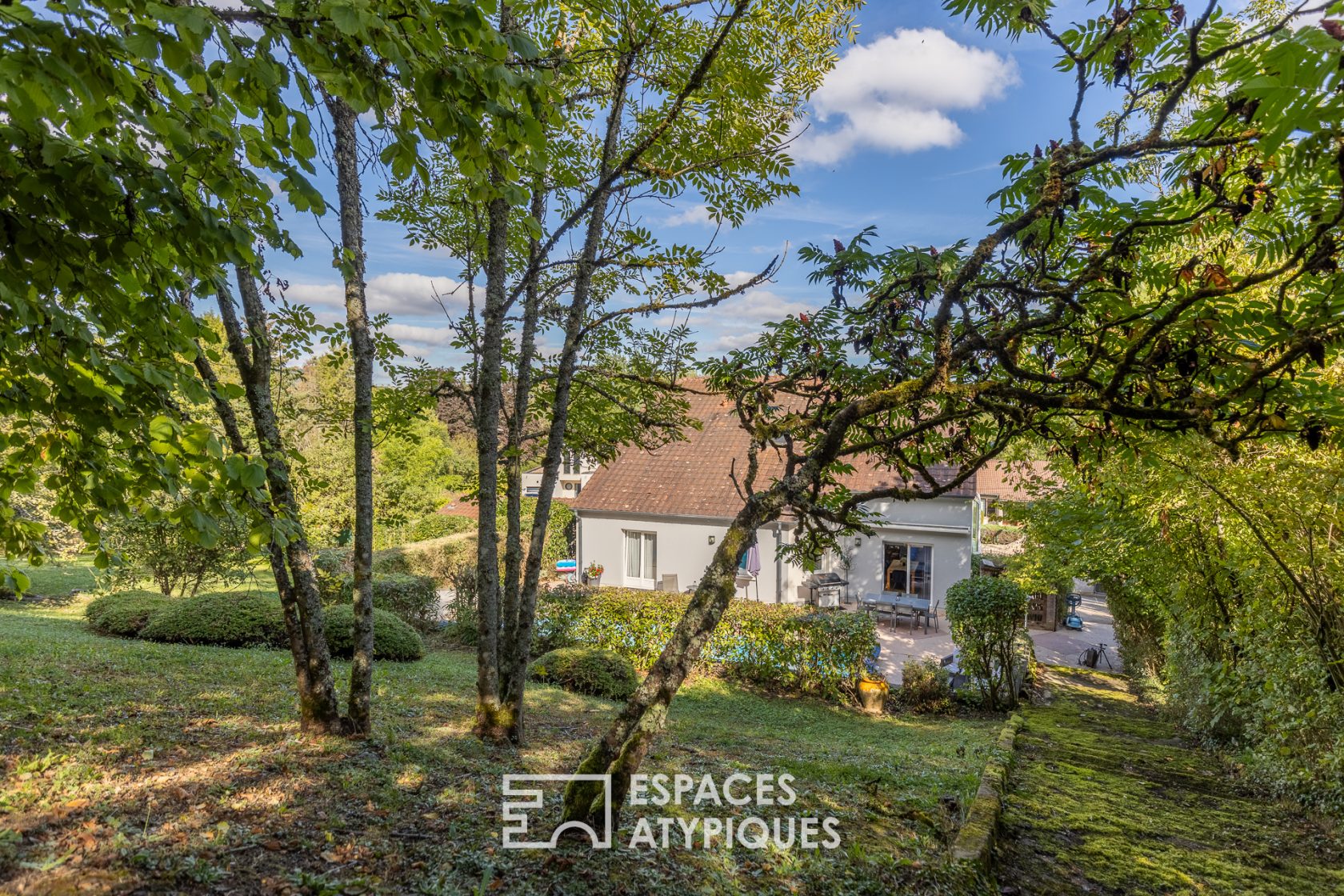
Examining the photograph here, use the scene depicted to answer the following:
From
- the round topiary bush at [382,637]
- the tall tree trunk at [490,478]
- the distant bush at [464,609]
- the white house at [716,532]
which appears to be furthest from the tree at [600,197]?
the white house at [716,532]

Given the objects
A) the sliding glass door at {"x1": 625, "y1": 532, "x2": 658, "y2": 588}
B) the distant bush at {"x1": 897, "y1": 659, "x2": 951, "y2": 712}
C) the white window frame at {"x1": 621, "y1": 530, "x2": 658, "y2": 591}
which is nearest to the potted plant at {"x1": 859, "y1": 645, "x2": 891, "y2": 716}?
the distant bush at {"x1": 897, "y1": 659, "x2": 951, "y2": 712}

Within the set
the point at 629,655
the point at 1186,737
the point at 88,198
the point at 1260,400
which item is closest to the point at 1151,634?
the point at 1186,737

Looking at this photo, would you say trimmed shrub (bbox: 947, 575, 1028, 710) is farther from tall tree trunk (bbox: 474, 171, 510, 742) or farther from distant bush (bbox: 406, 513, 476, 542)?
distant bush (bbox: 406, 513, 476, 542)

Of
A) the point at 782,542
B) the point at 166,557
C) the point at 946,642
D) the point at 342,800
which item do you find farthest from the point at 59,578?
the point at 946,642

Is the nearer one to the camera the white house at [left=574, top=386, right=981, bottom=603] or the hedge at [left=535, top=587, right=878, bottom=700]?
the hedge at [left=535, top=587, right=878, bottom=700]

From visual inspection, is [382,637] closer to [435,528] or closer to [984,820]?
[984,820]

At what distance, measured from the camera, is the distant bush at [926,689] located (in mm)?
10656

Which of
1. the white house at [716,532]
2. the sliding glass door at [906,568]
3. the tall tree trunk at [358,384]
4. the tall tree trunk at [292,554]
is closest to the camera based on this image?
the tall tree trunk at [292,554]

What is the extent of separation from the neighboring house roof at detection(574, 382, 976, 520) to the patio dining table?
298 centimetres

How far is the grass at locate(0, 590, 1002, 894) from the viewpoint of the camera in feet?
9.13

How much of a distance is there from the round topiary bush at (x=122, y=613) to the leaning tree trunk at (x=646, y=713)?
11.0 m

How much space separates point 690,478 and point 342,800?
1585 centimetres

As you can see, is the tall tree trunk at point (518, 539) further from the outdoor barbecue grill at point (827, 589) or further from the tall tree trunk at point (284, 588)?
the outdoor barbecue grill at point (827, 589)

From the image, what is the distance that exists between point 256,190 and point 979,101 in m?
4.37
